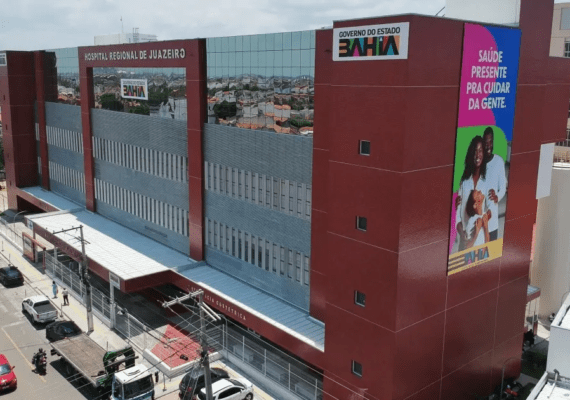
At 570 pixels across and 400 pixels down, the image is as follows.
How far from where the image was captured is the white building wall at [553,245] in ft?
124

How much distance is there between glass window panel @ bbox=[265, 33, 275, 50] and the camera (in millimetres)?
32531

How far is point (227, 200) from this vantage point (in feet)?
122

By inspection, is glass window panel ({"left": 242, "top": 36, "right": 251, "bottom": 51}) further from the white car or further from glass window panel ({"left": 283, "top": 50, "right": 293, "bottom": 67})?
the white car

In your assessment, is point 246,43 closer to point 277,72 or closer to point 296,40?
point 277,72

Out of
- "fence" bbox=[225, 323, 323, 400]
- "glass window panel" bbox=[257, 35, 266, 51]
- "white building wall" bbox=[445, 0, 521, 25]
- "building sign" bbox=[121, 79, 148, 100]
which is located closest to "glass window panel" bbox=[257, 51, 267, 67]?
"glass window panel" bbox=[257, 35, 266, 51]

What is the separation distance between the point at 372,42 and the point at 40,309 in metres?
30.5

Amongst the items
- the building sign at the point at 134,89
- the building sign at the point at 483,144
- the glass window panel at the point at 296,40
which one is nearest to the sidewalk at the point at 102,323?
the building sign at the point at 483,144

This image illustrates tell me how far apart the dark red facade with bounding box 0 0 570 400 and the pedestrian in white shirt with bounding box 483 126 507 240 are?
1.21 meters

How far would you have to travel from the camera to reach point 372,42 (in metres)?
22.6

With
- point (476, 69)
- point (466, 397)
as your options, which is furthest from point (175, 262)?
point (476, 69)

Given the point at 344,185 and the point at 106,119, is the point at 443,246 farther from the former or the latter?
the point at 106,119

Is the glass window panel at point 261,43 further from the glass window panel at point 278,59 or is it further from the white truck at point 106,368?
the white truck at point 106,368

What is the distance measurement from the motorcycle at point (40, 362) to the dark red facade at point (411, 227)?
12063 millimetres

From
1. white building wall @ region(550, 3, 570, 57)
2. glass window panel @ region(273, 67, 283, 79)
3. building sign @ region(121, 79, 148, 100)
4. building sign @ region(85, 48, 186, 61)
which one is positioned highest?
white building wall @ region(550, 3, 570, 57)
